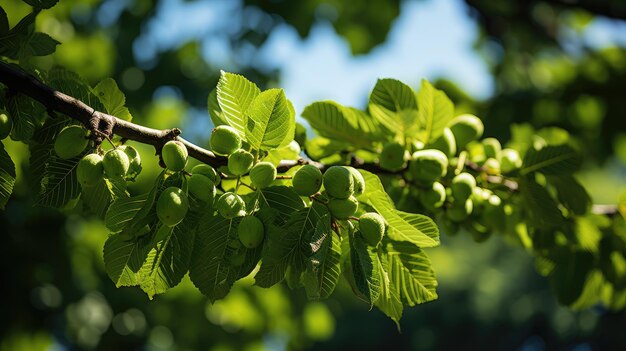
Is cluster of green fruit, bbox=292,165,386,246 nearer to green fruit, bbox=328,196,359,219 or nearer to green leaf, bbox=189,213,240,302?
green fruit, bbox=328,196,359,219

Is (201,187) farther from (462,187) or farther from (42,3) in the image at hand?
(462,187)

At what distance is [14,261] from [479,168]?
256 cm

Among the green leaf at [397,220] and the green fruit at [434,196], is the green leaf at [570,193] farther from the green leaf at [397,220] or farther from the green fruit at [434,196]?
the green leaf at [397,220]

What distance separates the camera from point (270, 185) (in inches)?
34.2

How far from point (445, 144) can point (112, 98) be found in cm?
68

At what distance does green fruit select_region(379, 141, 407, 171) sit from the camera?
113 cm

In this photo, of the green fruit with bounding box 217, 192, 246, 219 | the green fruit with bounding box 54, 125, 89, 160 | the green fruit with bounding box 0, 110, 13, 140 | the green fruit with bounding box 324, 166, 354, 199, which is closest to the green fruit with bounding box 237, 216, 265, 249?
the green fruit with bounding box 217, 192, 246, 219

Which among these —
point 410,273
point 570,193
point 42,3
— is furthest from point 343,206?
point 570,193

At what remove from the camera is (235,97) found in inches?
35.1

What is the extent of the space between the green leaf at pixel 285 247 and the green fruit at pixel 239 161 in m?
0.10

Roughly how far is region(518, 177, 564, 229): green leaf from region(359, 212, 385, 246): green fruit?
53cm

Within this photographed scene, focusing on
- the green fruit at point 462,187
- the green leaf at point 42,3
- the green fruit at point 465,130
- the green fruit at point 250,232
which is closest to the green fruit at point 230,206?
the green fruit at point 250,232

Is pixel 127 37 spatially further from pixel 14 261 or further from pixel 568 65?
pixel 568 65

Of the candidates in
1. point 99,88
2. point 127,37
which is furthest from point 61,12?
point 99,88
